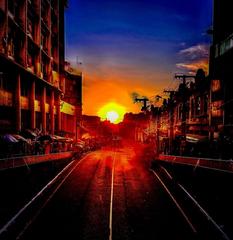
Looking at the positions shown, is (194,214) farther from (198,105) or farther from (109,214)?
(198,105)

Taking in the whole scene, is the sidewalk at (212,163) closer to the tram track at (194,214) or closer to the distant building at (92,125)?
the tram track at (194,214)

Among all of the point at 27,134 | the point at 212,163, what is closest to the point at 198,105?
the point at 27,134

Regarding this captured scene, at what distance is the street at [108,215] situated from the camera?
34.6ft

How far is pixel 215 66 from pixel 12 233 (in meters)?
22.1

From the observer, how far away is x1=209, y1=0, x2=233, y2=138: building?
2507 cm

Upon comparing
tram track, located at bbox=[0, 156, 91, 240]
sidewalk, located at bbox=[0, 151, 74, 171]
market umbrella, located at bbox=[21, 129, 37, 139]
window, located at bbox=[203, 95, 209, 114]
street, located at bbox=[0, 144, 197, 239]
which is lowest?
street, located at bbox=[0, 144, 197, 239]

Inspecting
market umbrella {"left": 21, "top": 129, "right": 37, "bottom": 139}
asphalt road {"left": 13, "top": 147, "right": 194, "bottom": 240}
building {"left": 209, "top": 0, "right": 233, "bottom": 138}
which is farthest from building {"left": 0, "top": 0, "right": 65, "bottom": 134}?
building {"left": 209, "top": 0, "right": 233, "bottom": 138}

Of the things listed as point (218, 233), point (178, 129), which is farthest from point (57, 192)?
point (178, 129)

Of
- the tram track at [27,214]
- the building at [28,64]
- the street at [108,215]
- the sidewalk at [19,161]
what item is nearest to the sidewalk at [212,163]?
the street at [108,215]

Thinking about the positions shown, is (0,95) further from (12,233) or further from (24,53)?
(12,233)

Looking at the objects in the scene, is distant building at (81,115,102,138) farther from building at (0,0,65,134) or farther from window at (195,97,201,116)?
window at (195,97,201,116)

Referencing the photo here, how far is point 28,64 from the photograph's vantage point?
116 ft

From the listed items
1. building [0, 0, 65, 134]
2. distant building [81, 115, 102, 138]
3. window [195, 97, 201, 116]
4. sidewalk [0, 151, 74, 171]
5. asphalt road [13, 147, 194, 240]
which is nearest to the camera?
asphalt road [13, 147, 194, 240]

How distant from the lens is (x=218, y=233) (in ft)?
32.9
